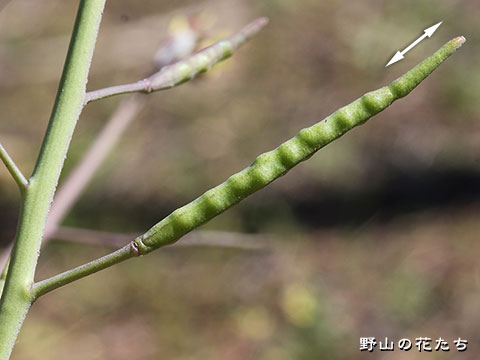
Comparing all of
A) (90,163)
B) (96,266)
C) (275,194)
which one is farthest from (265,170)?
(275,194)

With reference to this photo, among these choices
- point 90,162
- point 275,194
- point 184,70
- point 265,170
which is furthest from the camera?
point 275,194

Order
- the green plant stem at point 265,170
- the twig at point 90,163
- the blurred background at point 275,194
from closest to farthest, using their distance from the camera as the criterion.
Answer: the green plant stem at point 265,170
the twig at point 90,163
the blurred background at point 275,194

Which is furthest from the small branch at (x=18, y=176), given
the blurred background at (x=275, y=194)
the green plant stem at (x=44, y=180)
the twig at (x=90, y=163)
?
the blurred background at (x=275, y=194)

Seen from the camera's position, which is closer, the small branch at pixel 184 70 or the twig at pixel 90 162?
the small branch at pixel 184 70

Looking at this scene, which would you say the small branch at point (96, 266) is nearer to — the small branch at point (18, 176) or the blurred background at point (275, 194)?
the small branch at point (18, 176)

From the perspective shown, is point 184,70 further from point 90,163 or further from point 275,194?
point 275,194

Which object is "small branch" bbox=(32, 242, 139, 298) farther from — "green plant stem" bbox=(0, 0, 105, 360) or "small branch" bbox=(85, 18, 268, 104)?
"small branch" bbox=(85, 18, 268, 104)

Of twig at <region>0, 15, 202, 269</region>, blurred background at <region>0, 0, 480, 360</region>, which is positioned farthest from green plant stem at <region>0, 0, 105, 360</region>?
blurred background at <region>0, 0, 480, 360</region>
